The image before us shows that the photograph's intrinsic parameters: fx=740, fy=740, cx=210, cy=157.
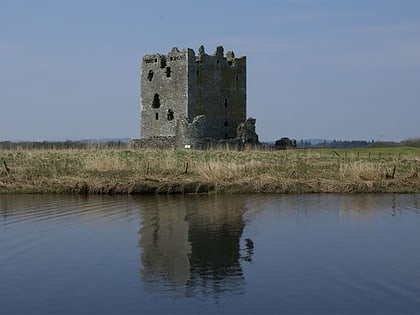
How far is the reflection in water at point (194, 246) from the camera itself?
38.0ft

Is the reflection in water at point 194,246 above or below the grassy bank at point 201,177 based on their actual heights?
below

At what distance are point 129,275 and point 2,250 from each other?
3391 mm

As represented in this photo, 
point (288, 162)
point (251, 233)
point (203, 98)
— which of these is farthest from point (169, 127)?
point (251, 233)

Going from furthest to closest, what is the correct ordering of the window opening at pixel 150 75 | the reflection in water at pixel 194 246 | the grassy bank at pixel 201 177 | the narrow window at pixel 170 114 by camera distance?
the window opening at pixel 150 75
the narrow window at pixel 170 114
the grassy bank at pixel 201 177
the reflection in water at pixel 194 246

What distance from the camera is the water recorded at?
10430 millimetres

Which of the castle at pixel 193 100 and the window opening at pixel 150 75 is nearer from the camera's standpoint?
the castle at pixel 193 100

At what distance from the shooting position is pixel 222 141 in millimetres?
44344

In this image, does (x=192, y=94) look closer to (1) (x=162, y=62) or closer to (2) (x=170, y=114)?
(2) (x=170, y=114)

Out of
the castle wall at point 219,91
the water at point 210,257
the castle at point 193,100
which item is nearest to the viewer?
the water at point 210,257

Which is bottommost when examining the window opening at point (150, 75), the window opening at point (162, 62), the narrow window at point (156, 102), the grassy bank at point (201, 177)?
the grassy bank at point (201, 177)

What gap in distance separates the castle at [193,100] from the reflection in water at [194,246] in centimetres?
2347

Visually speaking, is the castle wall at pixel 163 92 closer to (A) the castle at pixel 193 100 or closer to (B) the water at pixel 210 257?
(A) the castle at pixel 193 100

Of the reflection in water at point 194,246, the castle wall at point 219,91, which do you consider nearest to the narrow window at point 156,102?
the castle wall at point 219,91

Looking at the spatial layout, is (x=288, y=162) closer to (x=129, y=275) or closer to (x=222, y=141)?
(x=222, y=141)
